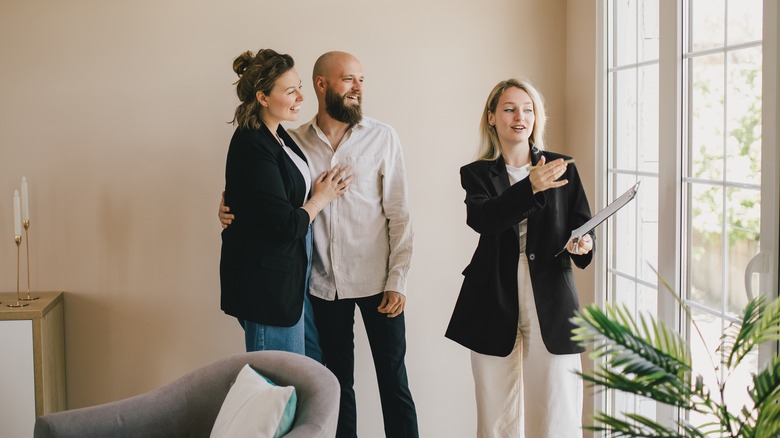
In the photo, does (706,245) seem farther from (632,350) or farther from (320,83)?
(320,83)

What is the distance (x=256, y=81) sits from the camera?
279cm

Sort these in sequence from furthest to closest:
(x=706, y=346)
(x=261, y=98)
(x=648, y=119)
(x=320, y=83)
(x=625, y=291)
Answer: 1. (x=625, y=291)
2. (x=320, y=83)
3. (x=648, y=119)
4. (x=261, y=98)
5. (x=706, y=346)

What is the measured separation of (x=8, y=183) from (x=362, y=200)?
1520 millimetres

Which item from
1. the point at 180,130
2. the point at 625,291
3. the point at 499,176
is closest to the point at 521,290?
the point at 499,176

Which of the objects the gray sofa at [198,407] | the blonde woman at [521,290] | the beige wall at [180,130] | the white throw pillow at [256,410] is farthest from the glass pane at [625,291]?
the white throw pillow at [256,410]

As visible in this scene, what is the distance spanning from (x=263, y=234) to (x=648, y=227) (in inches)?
55.2

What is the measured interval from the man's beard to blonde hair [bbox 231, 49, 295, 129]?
0.22 m

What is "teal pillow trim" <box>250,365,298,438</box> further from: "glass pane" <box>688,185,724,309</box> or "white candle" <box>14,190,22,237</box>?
"white candle" <box>14,190,22,237</box>

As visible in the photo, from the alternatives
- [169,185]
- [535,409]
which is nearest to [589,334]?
[535,409]

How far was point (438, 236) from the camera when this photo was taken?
3.62 metres

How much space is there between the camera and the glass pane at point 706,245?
2436 mm

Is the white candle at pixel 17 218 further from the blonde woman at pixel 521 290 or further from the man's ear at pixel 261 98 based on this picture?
the blonde woman at pixel 521 290

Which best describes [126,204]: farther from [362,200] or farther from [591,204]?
[591,204]

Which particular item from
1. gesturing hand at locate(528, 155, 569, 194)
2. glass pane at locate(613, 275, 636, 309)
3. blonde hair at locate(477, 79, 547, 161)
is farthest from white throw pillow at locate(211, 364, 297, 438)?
glass pane at locate(613, 275, 636, 309)
